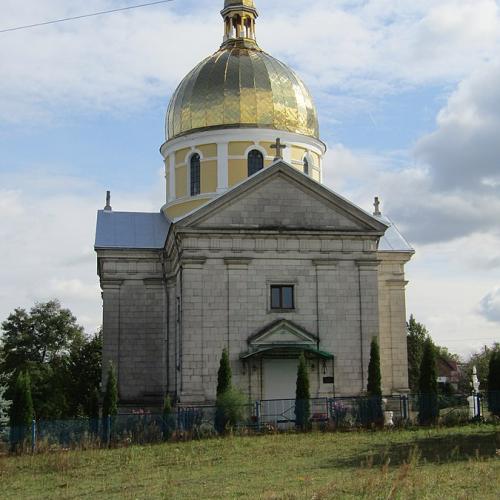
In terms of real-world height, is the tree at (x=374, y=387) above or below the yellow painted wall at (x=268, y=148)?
below

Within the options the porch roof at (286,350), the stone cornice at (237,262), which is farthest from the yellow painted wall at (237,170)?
the porch roof at (286,350)

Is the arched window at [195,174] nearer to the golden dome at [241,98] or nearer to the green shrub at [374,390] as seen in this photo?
the golden dome at [241,98]

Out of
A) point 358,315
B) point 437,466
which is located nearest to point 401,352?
point 358,315

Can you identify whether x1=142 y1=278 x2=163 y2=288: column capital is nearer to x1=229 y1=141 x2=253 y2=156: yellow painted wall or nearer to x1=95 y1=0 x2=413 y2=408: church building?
x1=95 y1=0 x2=413 y2=408: church building

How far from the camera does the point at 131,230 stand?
34281 mm

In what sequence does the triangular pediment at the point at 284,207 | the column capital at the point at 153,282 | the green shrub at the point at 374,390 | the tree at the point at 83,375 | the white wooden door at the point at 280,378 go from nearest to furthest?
1. the green shrub at the point at 374,390
2. the white wooden door at the point at 280,378
3. the triangular pediment at the point at 284,207
4. the column capital at the point at 153,282
5. the tree at the point at 83,375

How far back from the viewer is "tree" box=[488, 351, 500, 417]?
25719 millimetres

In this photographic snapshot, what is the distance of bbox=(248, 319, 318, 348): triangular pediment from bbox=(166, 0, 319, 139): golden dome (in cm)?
934

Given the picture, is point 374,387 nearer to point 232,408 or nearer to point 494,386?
point 494,386

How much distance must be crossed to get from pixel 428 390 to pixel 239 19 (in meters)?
19.3

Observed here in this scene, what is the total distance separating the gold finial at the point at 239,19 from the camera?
37.8 metres

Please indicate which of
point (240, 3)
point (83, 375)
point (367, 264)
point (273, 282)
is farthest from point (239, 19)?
point (83, 375)

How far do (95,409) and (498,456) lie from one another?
82.5 feet

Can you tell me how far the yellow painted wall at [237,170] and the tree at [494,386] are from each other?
11.6 meters
